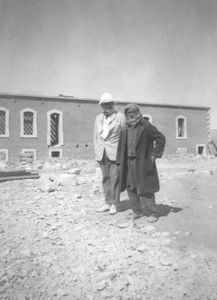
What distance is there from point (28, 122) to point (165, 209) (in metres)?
17.6

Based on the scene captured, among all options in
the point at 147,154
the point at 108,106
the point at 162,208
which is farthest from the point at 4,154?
the point at 147,154

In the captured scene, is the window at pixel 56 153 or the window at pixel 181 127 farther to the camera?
the window at pixel 181 127

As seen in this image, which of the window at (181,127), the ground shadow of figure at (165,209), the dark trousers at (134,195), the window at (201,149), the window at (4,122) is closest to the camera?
the dark trousers at (134,195)

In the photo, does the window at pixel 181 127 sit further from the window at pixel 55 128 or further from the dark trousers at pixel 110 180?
the dark trousers at pixel 110 180

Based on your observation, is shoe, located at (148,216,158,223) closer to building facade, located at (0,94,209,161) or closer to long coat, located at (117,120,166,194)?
long coat, located at (117,120,166,194)

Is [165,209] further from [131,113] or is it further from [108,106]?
[108,106]

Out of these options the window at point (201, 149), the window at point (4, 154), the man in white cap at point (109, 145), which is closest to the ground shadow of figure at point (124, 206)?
the man in white cap at point (109, 145)

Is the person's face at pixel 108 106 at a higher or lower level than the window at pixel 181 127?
lower

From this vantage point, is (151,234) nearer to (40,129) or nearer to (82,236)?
(82,236)

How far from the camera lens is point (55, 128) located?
69.1 feet

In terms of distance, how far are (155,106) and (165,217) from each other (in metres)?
20.1

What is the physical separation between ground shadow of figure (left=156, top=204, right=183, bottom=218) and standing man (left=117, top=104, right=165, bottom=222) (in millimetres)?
246

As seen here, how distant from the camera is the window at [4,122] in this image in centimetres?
1895

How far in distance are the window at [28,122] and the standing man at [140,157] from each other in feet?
55.2
